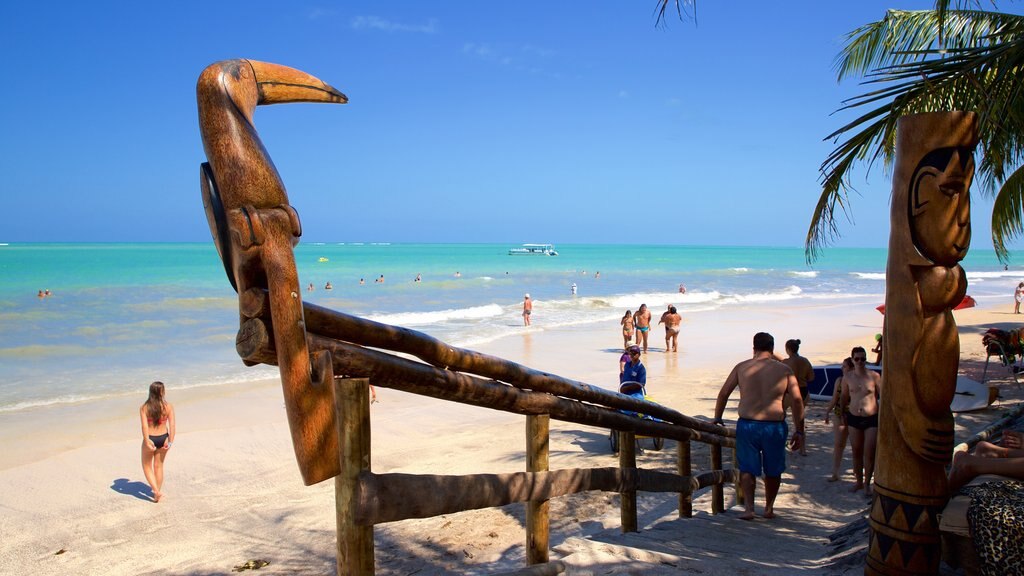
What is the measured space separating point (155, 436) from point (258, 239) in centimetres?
721

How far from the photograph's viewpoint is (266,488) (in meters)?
7.57

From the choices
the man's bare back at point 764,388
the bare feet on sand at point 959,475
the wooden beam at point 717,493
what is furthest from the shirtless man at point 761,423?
the bare feet on sand at point 959,475

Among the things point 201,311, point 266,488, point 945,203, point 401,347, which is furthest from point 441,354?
point 201,311

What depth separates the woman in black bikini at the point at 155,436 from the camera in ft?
24.0

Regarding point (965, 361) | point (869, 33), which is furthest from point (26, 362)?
point (965, 361)

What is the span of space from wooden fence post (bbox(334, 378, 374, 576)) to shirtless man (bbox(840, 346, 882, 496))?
5663mm

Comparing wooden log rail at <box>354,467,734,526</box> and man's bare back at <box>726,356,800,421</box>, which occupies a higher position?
wooden log rail at <box>354,467,734,526</box>

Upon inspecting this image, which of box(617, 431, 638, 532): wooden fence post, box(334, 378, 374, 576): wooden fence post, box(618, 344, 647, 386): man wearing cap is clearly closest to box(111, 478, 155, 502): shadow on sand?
box(618, 344, 647, 386): man wearing cap

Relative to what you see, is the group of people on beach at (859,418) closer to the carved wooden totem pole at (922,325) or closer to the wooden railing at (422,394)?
the carved wooden totem pole at (922,325)

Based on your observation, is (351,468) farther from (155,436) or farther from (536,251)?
(536,251)

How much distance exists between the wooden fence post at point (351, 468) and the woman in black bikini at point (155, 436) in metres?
6.29

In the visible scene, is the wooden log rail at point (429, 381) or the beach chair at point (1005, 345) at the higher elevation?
the wooden log rail at point (429, 381)

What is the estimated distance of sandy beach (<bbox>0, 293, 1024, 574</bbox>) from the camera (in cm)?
544

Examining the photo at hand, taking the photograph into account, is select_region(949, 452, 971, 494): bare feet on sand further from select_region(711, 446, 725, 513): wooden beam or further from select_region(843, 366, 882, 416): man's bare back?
select_region(843, 366, 882, 416): man's bare back
